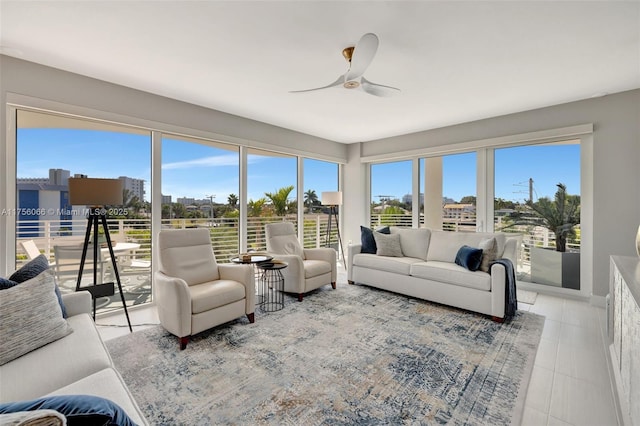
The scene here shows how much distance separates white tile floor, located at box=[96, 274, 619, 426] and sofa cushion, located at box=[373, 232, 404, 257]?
1678mm

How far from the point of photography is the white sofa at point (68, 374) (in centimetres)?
123

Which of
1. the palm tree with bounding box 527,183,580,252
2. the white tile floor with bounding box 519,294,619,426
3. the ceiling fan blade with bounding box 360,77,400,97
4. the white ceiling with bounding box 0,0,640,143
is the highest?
the white ceiling with bounding box 0,0,640,143

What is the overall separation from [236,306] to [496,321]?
2.78 meters

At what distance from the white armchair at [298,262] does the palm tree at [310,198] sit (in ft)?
4.12

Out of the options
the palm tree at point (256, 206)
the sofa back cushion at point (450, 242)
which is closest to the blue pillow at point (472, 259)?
the sofa back cushion at point (450, 242)

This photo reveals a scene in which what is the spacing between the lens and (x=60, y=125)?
10.1 ft

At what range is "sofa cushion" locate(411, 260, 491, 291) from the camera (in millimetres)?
3274

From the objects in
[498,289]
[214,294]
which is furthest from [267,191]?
[498,289]

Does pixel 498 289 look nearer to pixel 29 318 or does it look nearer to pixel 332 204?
pixel 332 204

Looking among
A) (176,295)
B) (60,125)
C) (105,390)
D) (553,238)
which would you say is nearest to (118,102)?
(60,125)

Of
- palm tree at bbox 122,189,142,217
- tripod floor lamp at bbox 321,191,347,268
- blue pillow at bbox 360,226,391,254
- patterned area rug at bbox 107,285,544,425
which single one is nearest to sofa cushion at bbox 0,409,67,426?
patterned area rug at bbox 107,285,544,425

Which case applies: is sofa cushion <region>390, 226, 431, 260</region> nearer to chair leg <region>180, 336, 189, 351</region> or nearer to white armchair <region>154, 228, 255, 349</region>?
white armchair <region>154, 228, 255, 349</region>

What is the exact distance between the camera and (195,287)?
116 inches

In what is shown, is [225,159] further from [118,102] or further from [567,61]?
[567,61]
